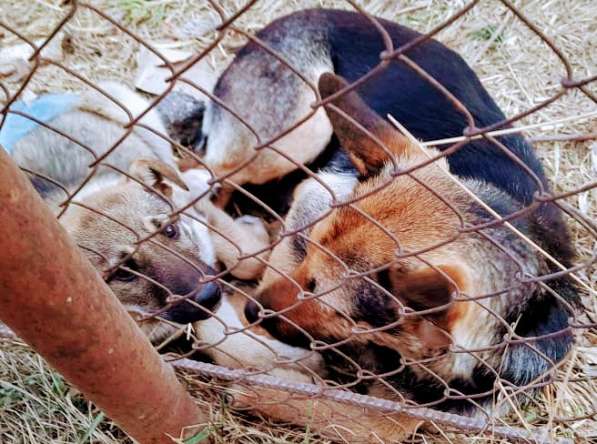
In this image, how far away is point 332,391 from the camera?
104 inches

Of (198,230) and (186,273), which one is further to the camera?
(198,230)

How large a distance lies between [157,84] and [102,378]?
2.77 m

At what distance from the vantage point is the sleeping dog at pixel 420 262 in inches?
93.9

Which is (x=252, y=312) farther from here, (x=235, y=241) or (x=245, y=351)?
(x=235, y=241)

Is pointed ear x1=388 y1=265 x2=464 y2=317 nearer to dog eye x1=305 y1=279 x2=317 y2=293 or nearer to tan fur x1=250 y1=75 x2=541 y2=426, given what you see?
tan fur x1=250 y1=75 x2=541 y2=426

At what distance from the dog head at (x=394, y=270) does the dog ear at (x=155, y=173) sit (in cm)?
69

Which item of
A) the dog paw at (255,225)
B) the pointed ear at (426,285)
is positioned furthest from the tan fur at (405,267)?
the dog paw at (255,225)

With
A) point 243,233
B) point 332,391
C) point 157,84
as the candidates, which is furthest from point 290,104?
point 332,391

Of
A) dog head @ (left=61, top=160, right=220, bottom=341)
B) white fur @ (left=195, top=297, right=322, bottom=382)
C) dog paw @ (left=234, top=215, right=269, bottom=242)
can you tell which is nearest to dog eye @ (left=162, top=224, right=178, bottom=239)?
dog head @ (left=61, top=160, right=220, bottom=341)

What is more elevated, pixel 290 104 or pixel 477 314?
pixel 290 104

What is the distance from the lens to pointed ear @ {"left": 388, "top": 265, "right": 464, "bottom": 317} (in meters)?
2.24

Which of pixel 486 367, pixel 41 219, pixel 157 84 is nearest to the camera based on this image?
pixel 41 219

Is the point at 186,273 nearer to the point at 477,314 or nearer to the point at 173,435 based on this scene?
the point at 173,435

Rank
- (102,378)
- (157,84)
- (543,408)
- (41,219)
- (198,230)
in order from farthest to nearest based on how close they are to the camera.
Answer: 1. (157,84)
2. (198,230)
3. (543,408)
4. (102,378)
5. (41,219)
